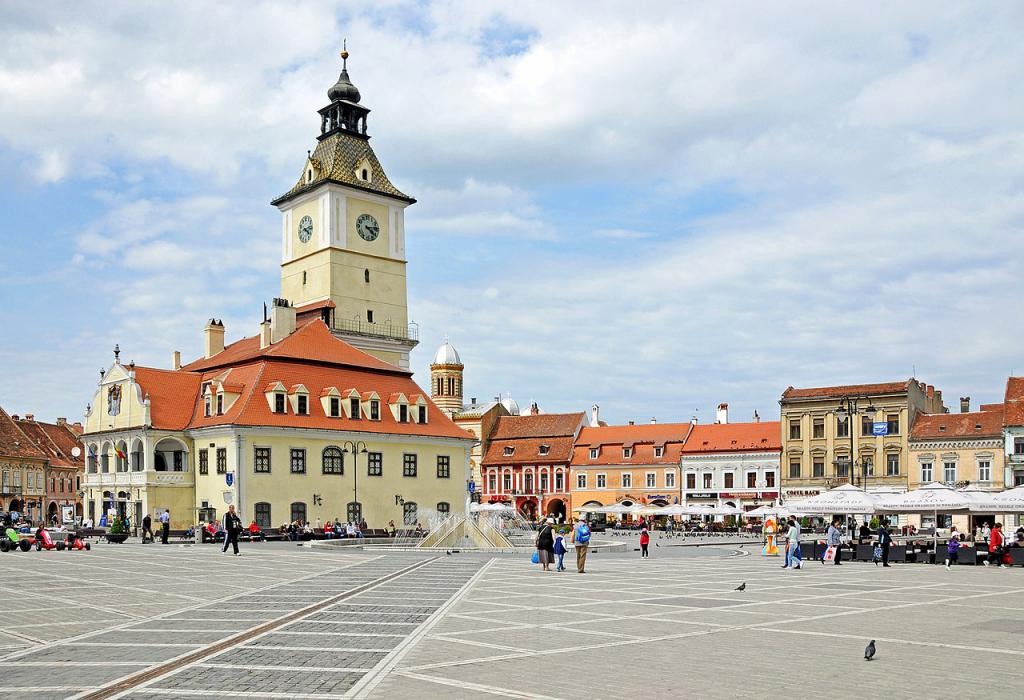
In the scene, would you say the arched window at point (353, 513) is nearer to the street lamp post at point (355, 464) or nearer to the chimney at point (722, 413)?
the street lamp post at point (355, 464)

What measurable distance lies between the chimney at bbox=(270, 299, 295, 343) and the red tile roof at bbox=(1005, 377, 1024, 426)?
4786 centimetres

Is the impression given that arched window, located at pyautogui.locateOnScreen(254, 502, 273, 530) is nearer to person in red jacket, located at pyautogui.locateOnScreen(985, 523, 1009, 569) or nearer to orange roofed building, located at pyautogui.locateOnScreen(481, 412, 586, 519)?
person in red jacket, located at pyautogui.locateOnScreen(985, 523, 1009, 569)

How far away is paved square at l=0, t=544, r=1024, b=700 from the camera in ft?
36.0

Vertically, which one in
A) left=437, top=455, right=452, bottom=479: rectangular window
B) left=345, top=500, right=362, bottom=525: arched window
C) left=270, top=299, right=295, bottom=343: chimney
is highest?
left=270, top=299, right=295, bottom=343: chimney

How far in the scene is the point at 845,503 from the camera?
123 feet

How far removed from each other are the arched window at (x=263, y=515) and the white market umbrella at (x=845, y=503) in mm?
29377

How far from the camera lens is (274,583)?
24.0 m

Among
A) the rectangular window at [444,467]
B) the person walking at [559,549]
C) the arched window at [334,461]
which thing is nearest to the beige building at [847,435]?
the rectangular window at [444,467]

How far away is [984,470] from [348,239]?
47318mm

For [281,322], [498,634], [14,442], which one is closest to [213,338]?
[281,322]

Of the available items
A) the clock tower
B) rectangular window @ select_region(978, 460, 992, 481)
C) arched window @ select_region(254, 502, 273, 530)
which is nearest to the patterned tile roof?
the clock tower

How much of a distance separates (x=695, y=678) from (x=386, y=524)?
171 ft

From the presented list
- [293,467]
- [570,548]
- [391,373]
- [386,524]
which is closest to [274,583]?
[570,548]

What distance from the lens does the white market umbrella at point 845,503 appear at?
36844 mm
